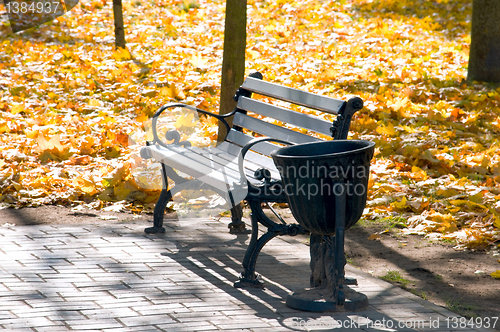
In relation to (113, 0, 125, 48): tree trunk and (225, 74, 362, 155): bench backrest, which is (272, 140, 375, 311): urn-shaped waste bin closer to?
(225, 74, 362, 155): bench backrest

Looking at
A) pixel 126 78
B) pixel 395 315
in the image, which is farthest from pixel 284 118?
pixel 126 78

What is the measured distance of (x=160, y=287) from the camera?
3.45 meters

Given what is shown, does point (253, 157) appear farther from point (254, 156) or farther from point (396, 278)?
point (396, 278)

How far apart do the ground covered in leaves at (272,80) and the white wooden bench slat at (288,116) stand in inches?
51.8

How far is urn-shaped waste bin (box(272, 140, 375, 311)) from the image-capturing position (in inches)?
119

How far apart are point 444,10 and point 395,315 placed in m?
11.5

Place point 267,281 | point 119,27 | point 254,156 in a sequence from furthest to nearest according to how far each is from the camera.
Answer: point 119,27, point 254,156, point 267,281

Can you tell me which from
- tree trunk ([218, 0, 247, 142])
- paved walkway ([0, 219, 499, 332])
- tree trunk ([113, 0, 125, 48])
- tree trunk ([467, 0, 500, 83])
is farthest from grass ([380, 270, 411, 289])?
tree trunk ([113, 0, 125, 48])

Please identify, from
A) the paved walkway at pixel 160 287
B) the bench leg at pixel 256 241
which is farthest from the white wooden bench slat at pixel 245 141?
the bench leg at pixel 256 241

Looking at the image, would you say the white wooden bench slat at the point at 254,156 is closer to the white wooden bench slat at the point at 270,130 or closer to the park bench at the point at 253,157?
the park bench at the point at 253,157

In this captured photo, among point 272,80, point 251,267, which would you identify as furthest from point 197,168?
point 272,80

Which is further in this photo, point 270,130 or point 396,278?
point 270,130

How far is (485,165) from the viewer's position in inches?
217

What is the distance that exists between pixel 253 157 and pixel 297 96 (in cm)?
65
